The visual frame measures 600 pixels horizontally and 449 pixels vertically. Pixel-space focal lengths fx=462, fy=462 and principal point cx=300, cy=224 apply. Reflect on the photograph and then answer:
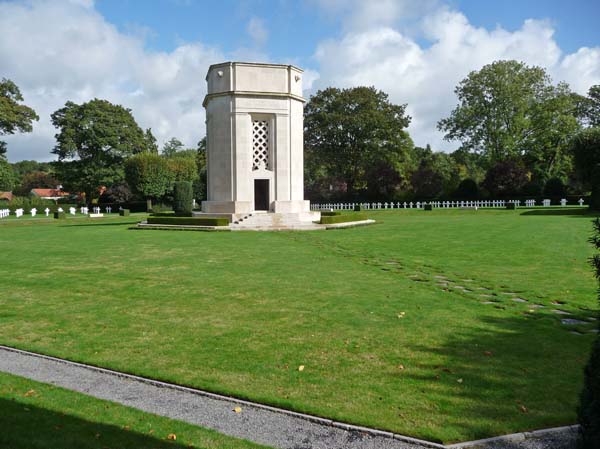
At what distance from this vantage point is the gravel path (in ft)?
13.1

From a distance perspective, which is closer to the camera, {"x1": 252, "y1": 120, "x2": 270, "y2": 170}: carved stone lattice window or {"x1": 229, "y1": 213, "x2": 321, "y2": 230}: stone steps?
{"x1": 229, "y1": 213, "x2": 321, "y2": 230}: stone steps

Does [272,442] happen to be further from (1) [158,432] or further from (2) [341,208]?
(2) [341,208]

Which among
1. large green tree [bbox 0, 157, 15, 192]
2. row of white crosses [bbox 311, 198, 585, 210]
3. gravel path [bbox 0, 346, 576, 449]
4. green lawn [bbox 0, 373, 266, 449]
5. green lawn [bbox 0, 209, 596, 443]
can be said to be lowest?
gravel path [bbox 0, 346, 576, 449]

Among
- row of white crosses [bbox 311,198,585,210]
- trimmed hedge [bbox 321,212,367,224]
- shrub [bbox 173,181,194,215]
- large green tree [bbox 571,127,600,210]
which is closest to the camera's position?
trimmed hedge [bbox 321,212,367,224]

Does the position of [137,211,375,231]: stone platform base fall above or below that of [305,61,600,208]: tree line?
below

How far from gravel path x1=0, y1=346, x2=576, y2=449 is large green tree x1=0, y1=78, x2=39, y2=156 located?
47.8 meters

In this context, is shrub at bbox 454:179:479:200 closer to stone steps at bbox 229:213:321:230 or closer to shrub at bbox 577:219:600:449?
stone steps at bbox 229:213:321:230

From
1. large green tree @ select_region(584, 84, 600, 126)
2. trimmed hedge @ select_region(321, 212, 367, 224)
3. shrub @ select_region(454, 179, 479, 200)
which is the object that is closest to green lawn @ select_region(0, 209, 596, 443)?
trimmed hedge @ select_region(321, 212, 367, 224)

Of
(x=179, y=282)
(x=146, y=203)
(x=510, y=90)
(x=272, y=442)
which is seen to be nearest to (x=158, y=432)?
(x=272, y=442)

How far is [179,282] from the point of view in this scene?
10.9 meters

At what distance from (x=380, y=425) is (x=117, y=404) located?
104 inches

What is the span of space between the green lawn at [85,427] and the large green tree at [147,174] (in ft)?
181

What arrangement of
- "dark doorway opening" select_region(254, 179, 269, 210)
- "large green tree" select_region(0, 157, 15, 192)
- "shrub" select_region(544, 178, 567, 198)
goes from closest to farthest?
"dark doorway opening" select_region(254, 179, 269, 210) < "large green tree" select_region(0, 157, 15, 192) < "shrub" select_region(544, 178, 567, 198)

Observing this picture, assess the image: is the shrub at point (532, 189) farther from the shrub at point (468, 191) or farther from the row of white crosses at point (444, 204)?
the shrub at point (468, 191)
